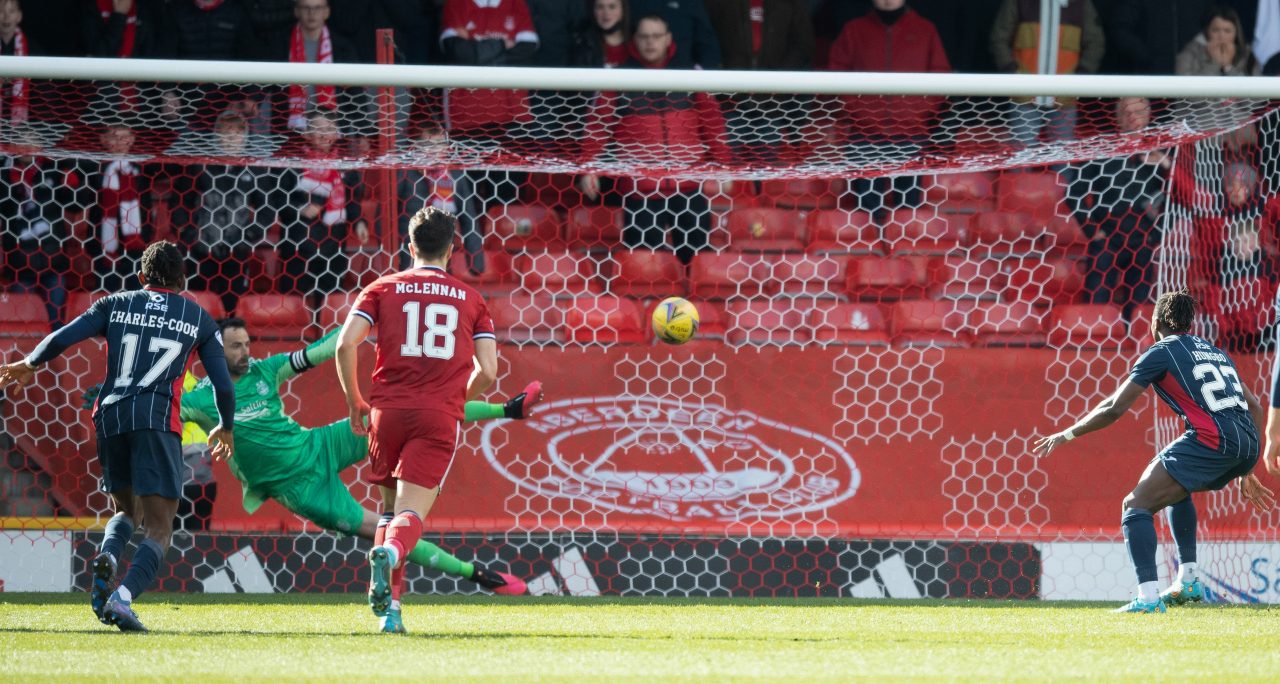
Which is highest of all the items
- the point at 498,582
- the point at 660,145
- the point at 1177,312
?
the point at 660,145

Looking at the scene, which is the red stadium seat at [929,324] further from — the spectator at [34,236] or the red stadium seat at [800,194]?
the spectator at [34,236]

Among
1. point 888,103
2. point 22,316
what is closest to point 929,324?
point 888,103

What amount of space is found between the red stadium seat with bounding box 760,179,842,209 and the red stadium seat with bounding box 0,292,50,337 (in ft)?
13.9

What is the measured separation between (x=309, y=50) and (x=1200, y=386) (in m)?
5.72

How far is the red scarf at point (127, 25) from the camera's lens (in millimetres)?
9555

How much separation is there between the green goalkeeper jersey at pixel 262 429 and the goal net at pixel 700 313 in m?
0.07

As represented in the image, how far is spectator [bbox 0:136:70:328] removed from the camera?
799 centimetres

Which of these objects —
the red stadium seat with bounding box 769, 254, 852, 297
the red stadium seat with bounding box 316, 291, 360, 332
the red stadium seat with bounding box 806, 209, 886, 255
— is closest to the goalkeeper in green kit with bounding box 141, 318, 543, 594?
the red stadium seat with bounding box 316, 291, 360, 332

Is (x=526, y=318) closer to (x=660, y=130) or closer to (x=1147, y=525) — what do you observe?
(x=660, y=130)

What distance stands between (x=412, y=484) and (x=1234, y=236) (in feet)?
16.6

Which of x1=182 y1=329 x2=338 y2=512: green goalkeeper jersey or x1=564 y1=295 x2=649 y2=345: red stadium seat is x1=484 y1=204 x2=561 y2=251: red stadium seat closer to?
x1=564 y1=295 x2=649 y2=345: red stadium seat

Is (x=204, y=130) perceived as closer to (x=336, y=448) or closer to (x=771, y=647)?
(x=336, y=448)

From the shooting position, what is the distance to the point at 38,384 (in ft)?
25.1

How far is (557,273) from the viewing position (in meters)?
8.30
